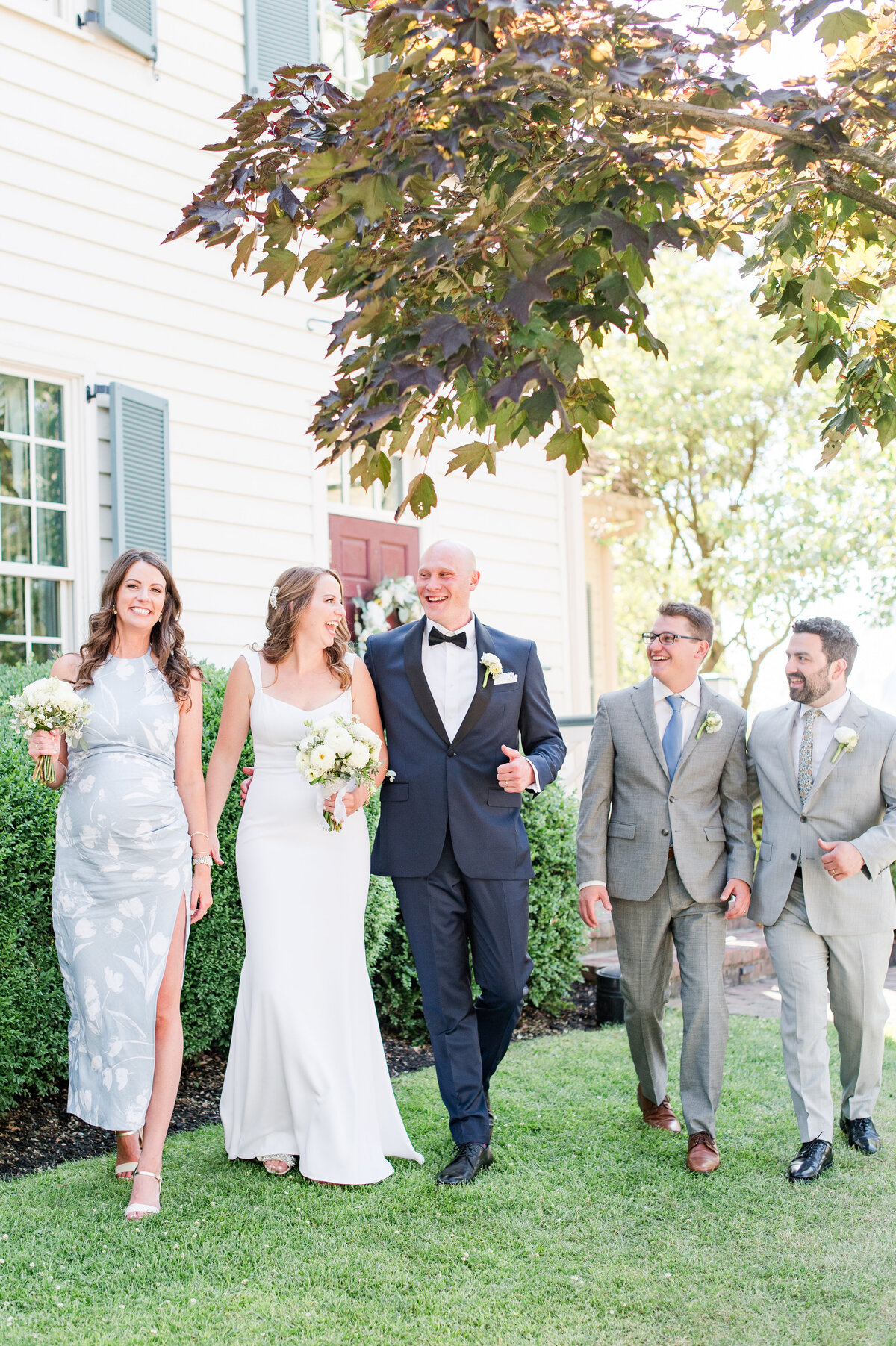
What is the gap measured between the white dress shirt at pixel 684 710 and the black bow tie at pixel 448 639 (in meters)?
0.84

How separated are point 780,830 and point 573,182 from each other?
2.84 m

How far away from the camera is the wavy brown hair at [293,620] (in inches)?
193

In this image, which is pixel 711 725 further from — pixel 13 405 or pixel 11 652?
pixel 13 405

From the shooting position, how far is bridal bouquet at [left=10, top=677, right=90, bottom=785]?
4.29m

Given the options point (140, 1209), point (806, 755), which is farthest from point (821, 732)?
Result: point (140, 1209)

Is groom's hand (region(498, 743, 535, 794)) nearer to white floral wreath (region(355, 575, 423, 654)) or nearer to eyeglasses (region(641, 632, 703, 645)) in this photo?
eyeglasses (region(641, 632, 703, 645))

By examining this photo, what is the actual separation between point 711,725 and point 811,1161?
1692mm

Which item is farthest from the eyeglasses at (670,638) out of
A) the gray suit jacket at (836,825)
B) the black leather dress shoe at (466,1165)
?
the black leather dress shoe at (466,1165)

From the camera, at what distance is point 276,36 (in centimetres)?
898

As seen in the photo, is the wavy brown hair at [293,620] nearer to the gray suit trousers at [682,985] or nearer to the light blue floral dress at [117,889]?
the light blue floral dress at [117,889]

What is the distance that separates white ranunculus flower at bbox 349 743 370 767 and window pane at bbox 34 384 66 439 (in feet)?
13.2

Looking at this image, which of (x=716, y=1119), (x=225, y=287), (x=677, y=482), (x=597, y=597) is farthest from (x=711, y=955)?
(x=677, y=482)

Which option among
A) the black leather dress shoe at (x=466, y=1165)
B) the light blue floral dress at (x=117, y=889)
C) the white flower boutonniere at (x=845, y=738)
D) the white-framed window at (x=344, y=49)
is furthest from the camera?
the white-framed window at (x=344, y=49)

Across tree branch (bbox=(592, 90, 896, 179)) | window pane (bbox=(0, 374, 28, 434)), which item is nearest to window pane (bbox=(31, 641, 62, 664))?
window pane (bbox=(0, 374, 28, 434))
